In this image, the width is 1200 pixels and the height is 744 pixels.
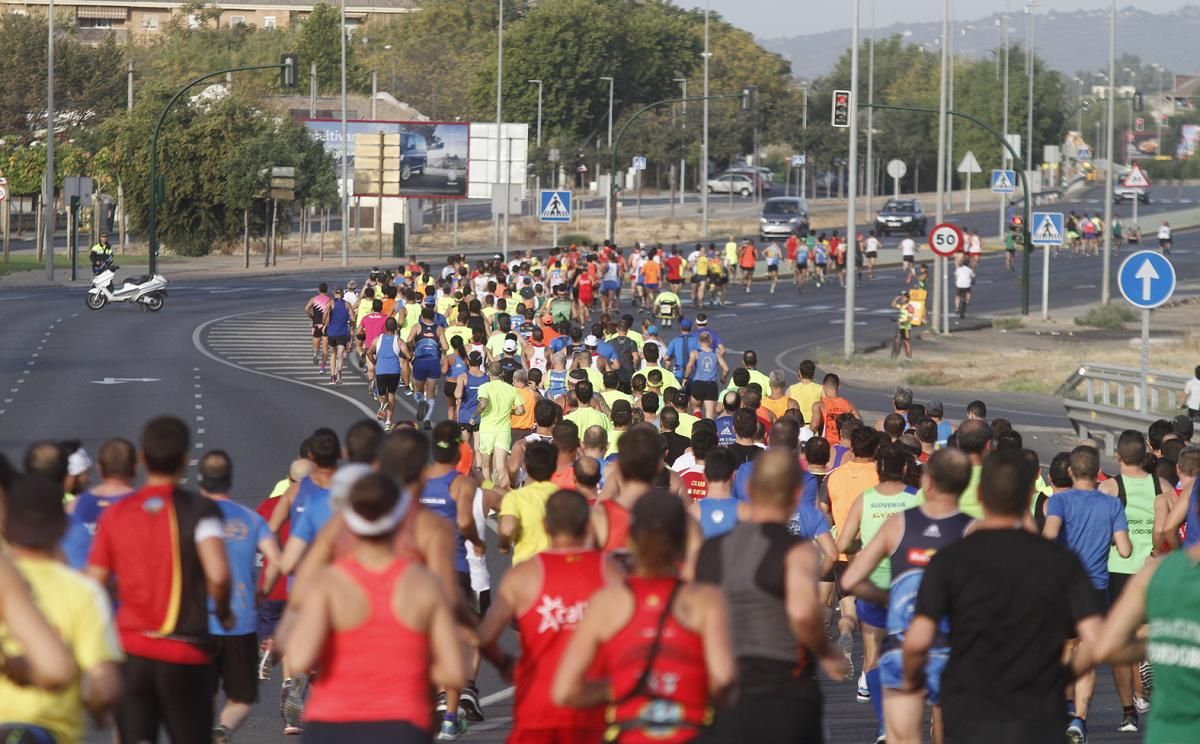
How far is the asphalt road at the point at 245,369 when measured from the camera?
70.0 ft

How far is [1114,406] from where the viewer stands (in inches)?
1017

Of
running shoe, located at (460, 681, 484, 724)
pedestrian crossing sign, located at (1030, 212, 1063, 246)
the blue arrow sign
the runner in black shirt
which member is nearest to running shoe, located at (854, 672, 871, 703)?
running shoe, located at (460, 681, 484, 724)

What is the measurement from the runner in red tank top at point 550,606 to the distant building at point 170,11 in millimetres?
→ 145404

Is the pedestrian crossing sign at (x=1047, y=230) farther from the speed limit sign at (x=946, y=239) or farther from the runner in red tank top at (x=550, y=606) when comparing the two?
the runner in red tank top at (x=550, y=606)

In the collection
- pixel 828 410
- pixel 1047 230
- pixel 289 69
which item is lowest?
pixel 828 410

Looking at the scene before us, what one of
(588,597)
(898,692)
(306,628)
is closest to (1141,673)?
(898,692)

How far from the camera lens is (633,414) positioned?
49.1 ft

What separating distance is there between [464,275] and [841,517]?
25.2 meters

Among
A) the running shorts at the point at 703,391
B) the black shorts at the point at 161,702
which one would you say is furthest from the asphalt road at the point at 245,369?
the running shorts at the point at 703,391

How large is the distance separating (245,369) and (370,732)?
1121 inches

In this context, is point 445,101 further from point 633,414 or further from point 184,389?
point 633,414

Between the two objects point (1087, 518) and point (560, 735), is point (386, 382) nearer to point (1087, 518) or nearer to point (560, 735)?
point (1087, 518)

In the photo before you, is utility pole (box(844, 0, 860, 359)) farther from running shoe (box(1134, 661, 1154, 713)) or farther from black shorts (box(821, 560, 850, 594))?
running shoe (box(1134, 661, 1154, 713))

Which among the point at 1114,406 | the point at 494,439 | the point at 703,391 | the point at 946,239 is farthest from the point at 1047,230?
the point at 494,439
